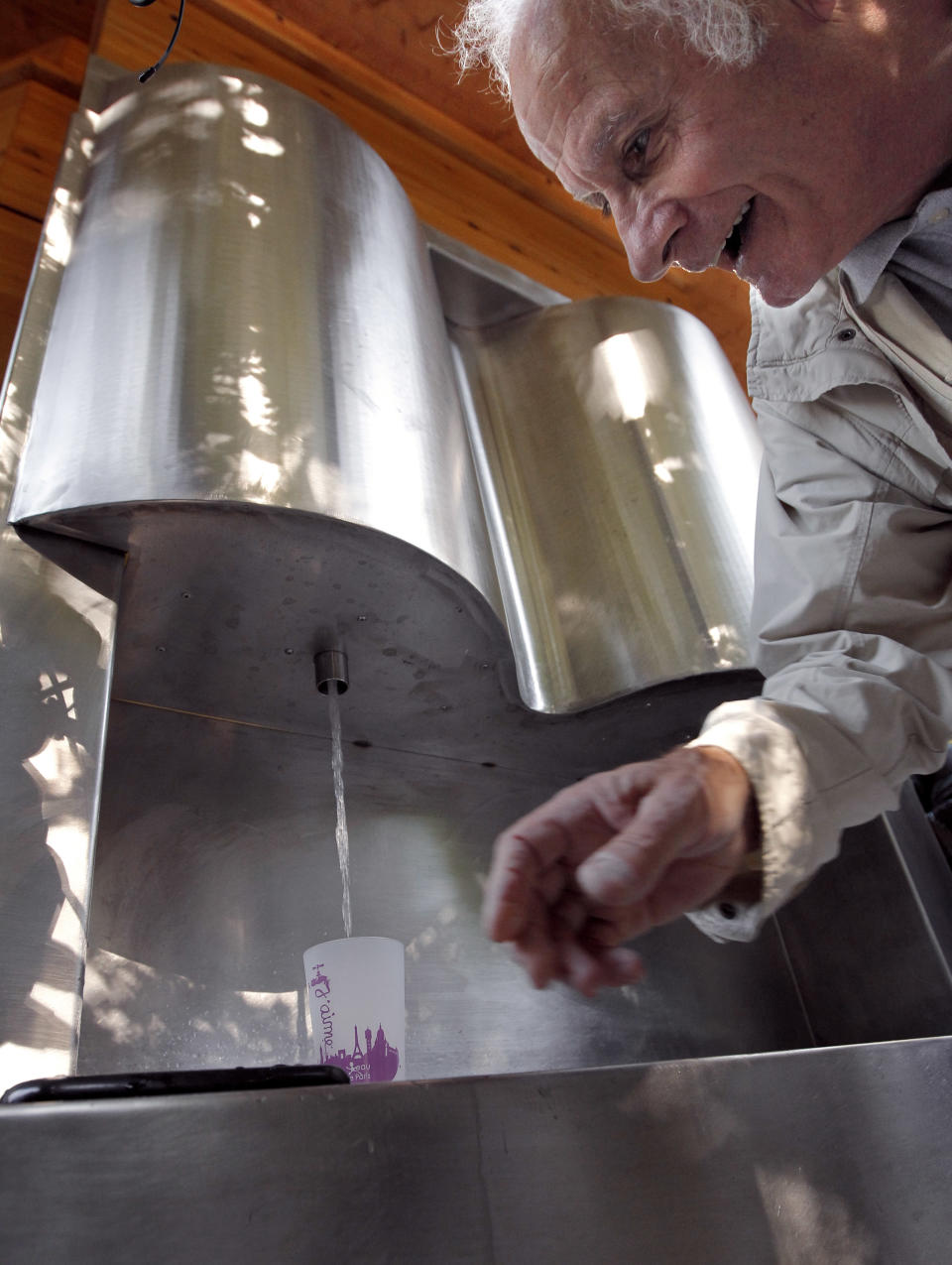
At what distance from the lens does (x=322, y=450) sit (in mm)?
1157

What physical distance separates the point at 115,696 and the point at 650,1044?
38.4 inches

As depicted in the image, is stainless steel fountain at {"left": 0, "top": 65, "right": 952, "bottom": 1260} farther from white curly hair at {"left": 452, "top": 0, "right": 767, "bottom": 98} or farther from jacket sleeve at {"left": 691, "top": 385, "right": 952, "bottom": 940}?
white curly hair at {"left": 452, "top": 0, "right": 767, "bottom": 98}

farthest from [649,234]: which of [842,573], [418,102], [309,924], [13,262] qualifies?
[418,102]

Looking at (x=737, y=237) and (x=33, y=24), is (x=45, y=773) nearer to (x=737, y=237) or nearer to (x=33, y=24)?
(x=737, y=237)

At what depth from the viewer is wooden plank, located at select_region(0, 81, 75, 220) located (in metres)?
1.77

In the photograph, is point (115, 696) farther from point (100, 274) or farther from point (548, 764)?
point (548, 764)

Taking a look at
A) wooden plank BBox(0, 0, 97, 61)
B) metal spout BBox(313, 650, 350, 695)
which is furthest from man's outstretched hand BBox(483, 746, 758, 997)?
wooden plank BBox(0, 0, 97, 61)

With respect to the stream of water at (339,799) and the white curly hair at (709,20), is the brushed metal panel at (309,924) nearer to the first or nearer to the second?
the stream of water at (339,799)

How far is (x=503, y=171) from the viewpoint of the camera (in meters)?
2.57

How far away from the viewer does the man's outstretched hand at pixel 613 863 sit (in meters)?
0.61

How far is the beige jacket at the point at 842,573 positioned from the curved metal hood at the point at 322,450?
405 mm

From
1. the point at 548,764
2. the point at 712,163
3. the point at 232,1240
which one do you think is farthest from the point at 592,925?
the point at 548,764

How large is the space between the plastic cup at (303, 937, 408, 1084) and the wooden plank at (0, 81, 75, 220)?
154cm

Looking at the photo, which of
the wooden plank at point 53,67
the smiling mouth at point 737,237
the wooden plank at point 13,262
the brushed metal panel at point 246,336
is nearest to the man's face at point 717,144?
the smiling mouth at point 737,237
